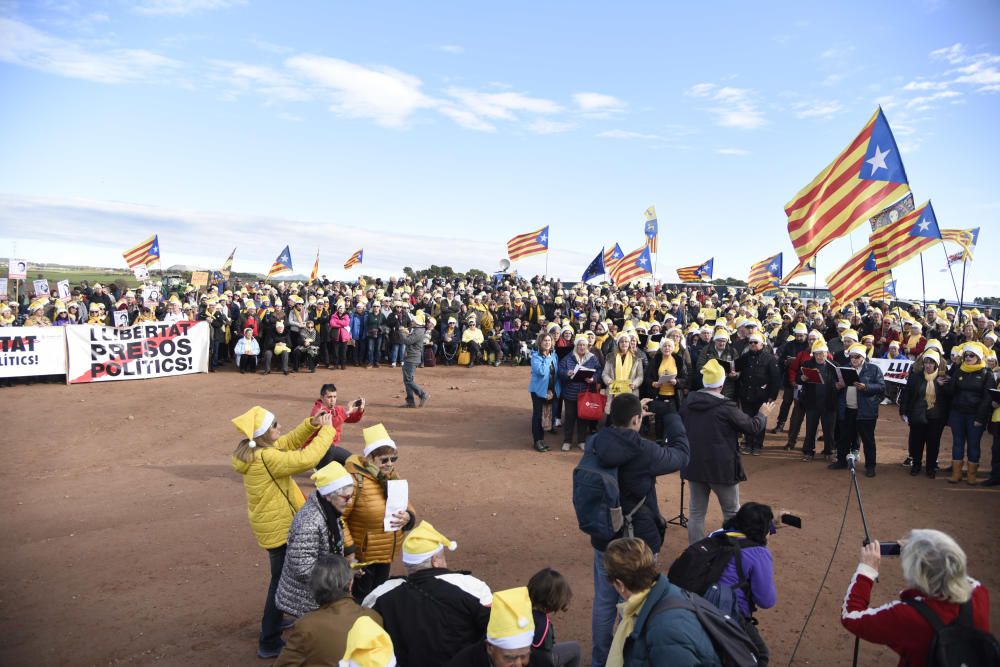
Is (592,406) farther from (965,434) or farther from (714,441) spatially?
(965,434)

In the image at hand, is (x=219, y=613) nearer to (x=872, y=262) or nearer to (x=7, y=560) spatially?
(x=7, y=560)

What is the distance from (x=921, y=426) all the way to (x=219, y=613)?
10564 millimetres

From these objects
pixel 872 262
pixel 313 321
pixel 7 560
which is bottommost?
pixel 7 560

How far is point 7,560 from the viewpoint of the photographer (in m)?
7.58

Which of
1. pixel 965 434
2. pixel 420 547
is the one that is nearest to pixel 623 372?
pixel 965 434

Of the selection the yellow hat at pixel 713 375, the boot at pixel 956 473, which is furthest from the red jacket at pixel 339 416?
the boot at pixel 956 473

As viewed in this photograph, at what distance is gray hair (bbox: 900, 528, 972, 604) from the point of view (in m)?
3.17

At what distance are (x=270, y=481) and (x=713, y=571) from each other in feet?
11.5

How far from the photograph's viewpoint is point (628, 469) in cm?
500

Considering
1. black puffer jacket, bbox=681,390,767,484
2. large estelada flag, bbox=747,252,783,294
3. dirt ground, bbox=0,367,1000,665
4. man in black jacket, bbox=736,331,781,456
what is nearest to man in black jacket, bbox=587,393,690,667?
dirt ground, bbox=0,367,1000,665

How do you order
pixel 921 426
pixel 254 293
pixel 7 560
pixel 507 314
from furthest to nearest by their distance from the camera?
pixel 254 293 → pixel 507 314 → pixel 921 426 → pixel 7 560

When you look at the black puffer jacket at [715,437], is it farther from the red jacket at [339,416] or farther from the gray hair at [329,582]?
the gray hair at [329,582]

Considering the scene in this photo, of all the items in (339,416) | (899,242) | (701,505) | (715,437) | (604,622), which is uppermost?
(899,242)

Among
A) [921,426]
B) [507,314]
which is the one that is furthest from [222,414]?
[921,426]
